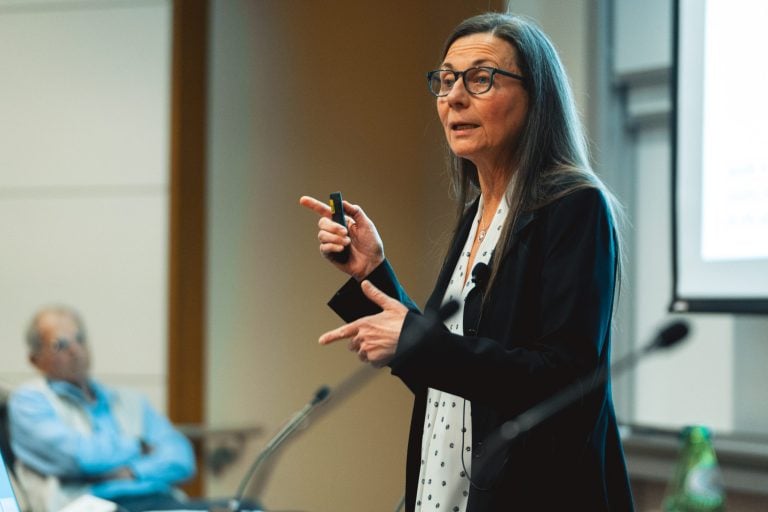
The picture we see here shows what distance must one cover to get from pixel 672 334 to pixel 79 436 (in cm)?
258

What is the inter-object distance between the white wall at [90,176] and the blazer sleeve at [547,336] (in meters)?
3.02

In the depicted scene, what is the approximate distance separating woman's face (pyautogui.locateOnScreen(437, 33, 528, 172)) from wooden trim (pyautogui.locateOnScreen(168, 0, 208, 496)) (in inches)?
109

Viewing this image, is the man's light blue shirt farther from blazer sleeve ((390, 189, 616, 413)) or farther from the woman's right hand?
blazer sleeve ((390, 189, 616, 413))

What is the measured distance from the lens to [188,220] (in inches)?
157

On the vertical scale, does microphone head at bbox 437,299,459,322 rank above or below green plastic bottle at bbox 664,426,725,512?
above

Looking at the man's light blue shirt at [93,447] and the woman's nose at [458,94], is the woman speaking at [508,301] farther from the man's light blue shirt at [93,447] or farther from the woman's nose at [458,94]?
the man's light blue shirt at [93,447]

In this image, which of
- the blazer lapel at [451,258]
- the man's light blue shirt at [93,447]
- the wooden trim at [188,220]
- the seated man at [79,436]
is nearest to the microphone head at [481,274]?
the blazer lapel at [451,258]

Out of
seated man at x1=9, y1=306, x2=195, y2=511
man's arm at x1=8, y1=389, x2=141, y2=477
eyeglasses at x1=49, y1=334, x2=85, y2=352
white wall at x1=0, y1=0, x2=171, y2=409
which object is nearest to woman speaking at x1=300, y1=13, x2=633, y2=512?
seated man at x1=9, y1=306, x2=195, y2=511

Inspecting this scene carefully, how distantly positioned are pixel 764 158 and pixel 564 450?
153cm

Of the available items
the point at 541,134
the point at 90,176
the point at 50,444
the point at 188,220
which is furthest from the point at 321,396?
the point at 90,176

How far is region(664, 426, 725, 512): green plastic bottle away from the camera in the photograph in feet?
3.42

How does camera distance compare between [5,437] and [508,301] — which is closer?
[508,301]

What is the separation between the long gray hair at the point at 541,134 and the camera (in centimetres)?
Result: 128

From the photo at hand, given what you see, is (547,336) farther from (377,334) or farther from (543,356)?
(377,334)
